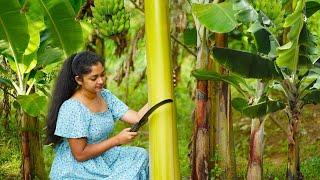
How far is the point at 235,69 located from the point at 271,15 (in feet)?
1.57

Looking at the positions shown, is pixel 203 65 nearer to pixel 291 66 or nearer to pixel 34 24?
pixel 291 66

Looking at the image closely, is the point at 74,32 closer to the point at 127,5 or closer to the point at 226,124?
the point at 226,124

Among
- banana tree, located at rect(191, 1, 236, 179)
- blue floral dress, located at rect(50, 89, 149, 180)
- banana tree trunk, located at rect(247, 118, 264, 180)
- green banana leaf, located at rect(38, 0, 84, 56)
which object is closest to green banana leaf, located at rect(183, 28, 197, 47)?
banana tree, located at rect(191, 1, 236, 179)

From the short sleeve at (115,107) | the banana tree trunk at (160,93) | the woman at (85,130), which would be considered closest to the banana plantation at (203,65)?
the banana tree trunk at (160,93)

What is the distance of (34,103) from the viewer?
3.01 metres

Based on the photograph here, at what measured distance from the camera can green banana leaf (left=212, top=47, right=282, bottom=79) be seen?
8.36ft

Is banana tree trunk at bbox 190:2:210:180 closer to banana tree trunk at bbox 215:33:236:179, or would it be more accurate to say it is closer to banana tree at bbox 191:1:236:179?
banana tree at bbox 191:1:236:179

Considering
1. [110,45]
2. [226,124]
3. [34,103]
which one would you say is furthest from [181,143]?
[34,103]

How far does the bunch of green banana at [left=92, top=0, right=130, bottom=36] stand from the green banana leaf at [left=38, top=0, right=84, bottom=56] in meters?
0.91

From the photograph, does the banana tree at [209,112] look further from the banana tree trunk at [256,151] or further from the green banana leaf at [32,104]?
the green banana leaf at [32,104]

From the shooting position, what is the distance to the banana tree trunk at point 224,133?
3350mm

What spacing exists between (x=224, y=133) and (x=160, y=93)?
69.7 inches

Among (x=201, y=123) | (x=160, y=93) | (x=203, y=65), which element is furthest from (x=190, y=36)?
(x=160, y=93)

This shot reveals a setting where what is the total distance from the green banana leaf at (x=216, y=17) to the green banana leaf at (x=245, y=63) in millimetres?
171
